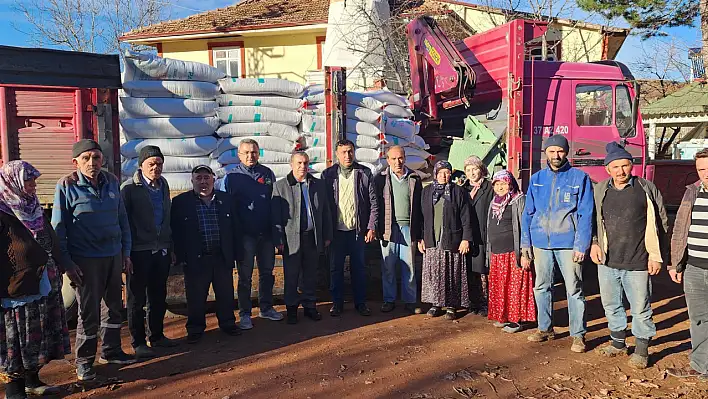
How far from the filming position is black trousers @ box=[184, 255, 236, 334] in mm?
4598

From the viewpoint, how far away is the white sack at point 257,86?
632cm

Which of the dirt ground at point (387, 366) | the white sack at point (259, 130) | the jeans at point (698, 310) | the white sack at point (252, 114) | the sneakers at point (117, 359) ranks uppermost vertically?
the white sack at point (252, 114)

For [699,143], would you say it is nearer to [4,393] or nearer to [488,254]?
[488,254]

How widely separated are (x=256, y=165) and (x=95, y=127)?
1412 mm

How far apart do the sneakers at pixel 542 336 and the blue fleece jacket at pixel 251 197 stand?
2.46m

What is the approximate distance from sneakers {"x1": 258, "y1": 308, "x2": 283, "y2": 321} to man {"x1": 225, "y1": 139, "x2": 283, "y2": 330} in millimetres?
248

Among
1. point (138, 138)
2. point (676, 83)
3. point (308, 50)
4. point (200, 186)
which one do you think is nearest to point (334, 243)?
point (200, 186)

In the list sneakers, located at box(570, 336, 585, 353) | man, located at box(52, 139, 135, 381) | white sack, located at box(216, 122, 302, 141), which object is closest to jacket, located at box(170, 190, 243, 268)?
man, located at box(52, 139, 135, 381)

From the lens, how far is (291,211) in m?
4.98

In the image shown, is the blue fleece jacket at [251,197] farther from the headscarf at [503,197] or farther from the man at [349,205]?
the headscarf at [503,197]

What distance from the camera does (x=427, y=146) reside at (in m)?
7.50

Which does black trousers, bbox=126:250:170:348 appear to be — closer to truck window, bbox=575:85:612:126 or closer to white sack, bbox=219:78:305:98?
white sack, bbox=219:78:305:98

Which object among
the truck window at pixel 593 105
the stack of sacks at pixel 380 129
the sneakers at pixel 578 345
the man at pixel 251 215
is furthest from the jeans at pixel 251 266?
the truck window at pixel 593 105

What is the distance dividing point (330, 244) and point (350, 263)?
0.29 m
